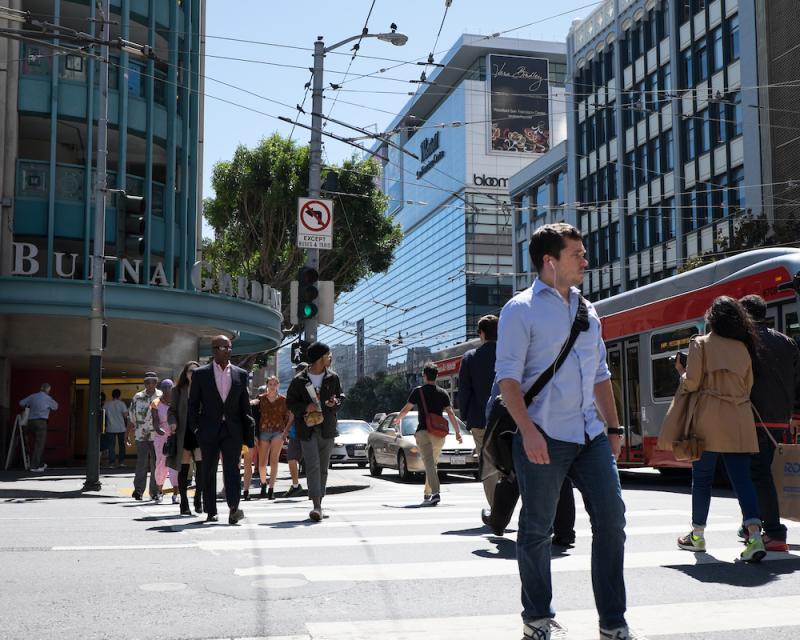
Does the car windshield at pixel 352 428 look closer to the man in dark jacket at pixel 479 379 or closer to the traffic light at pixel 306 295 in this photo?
the traffic light at pixel 306 295

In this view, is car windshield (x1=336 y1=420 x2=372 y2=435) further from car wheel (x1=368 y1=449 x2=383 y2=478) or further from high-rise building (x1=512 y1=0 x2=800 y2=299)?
high-rise building (x1=512 y1=0 x2=800 y2=299)

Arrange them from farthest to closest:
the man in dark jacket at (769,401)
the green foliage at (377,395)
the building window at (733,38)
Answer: the green foliage at (377,395) < the building window at (733,38) < the man in dark jacket at (769,401)

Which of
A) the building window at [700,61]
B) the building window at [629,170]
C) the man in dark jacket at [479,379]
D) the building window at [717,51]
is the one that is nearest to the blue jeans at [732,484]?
the man in dark jacket at [479,379]

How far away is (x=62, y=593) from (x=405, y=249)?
466 feet

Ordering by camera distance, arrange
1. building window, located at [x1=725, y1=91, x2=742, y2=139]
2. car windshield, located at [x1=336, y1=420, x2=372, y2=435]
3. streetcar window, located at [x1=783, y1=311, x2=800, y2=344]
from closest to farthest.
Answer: streetcar window, located at [x1=783, y1=311, x2=800, y2=344], car windshield, located at [x1=336, y1=420, x2=372, y2=435], building window, located at [x1=725, y1=91, x2=742, y2=139]

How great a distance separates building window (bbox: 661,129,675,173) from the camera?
49.0 metres

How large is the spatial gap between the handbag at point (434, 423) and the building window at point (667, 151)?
39.4 meters

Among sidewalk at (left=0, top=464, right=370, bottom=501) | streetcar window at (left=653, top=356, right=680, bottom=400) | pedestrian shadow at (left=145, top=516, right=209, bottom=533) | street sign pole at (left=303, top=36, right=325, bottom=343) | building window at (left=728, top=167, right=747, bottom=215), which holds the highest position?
building window at (left=728, top=167, right=747, bottom=215)

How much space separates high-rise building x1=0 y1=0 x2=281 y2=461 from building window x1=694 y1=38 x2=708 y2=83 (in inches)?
1017

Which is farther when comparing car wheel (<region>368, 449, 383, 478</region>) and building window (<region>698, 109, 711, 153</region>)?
building window (<region>698, 109, 711, 153</region>)

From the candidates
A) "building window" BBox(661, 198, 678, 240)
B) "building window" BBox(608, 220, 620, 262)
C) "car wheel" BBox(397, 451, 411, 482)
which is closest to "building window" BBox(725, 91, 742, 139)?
"building window" BBox(661, 198, 678, 240)

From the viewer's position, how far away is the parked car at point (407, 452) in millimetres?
18719

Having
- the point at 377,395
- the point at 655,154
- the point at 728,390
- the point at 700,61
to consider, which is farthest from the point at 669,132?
the point at 377,395

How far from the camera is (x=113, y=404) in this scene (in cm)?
2212
